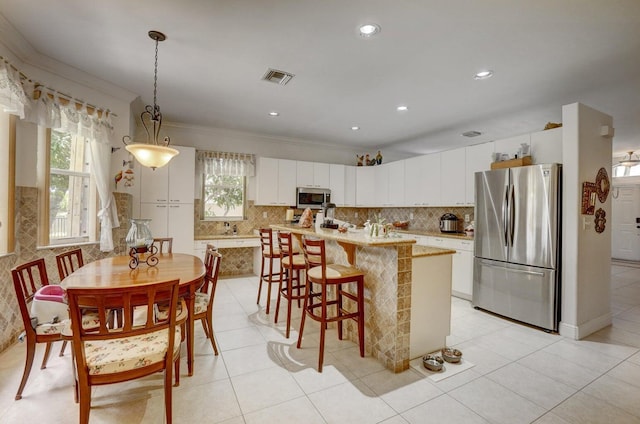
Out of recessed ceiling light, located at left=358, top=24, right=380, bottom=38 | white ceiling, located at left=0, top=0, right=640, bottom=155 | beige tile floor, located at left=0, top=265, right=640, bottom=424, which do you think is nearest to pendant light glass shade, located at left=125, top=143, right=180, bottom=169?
white ceiling, located at left=0, top=0, right=640, bottom=155

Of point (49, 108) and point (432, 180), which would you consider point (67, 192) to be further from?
point (432, 180)

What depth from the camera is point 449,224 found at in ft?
16.3

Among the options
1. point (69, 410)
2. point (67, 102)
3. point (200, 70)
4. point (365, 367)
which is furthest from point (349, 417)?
point (67, 102)

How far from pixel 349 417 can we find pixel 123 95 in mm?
4183

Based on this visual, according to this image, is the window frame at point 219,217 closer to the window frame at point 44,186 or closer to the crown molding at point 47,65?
the crown molding at point 47,65

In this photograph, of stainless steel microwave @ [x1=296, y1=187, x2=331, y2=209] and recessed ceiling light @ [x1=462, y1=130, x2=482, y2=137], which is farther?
stainless steel microwave @ [x1=296, y1=187, x2=331, y2=209]

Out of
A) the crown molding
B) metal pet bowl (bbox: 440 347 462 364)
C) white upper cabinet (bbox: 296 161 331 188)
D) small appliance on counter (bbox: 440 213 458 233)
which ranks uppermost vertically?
the crown molding

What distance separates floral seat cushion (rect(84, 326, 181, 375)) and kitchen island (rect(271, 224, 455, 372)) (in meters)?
1.48

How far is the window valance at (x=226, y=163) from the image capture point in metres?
5.09

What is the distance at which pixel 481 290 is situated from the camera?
3.70 m

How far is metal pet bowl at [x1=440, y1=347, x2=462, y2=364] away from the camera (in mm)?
2420

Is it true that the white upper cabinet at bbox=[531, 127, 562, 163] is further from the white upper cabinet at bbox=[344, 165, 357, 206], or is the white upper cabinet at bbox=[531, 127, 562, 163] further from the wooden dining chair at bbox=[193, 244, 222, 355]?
the wooden dining chair at bbox=[193, 244, 222, 355]

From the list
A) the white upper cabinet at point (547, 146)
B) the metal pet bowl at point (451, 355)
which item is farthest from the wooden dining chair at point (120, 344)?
the white upper cabinet at point (547, 146)

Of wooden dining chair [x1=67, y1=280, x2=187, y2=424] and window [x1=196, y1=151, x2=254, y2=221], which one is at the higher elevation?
window [x1=196, y1=151, x2=254, y2=221]
